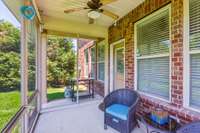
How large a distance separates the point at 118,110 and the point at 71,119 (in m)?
1.37

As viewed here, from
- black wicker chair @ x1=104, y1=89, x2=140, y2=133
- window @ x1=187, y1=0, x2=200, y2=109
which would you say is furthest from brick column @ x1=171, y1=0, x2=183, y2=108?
black wicker chair @ x1=104, y1=89, x2=140, y2=133

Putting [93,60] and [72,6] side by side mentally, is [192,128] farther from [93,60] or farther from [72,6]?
[93,60]

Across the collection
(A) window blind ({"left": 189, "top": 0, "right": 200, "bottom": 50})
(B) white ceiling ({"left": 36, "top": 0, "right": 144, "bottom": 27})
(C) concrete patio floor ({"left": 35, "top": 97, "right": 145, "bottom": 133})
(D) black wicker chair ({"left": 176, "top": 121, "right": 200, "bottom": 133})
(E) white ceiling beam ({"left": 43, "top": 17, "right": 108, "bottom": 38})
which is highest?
(B) white ceiling ({"left": 36, "top": 0, "right": 144, "bottom": 27})

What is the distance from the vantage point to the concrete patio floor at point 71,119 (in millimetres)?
2971

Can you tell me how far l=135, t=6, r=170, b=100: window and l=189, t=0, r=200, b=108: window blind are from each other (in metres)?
0.47

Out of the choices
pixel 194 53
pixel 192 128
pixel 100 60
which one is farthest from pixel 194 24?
pixel 100 60

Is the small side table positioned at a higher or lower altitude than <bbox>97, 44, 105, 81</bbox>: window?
lower

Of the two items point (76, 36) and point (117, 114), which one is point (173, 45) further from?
point (76, 36)

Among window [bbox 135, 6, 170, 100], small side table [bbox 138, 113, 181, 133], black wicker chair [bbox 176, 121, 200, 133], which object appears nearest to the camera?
black wicker chair [bbox 176, 121, 200, 133]

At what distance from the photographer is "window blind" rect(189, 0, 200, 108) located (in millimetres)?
2133

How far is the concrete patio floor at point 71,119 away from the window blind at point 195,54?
1224mm

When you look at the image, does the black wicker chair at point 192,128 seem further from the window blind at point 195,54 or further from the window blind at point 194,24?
the window blind at point 194,24

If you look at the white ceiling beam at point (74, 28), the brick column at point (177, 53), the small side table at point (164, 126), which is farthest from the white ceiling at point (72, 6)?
the small side table at point (164, 126)

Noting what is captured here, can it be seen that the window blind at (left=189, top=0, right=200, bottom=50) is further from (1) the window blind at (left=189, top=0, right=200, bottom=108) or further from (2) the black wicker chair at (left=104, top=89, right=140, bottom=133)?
(2) the black wicker chair at (left=104, top=89, right=140, bottom=133)
